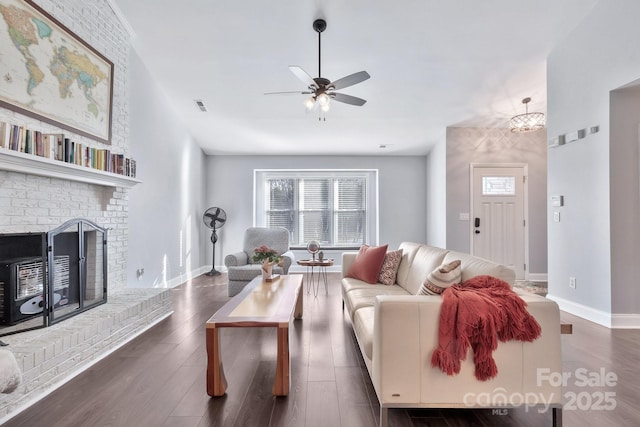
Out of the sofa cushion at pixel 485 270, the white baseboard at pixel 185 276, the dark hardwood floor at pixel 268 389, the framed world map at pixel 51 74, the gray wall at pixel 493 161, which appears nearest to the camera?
the dark hardwood floor at pixel 268 389

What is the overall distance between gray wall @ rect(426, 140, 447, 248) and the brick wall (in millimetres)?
4696

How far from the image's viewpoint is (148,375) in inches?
87.3

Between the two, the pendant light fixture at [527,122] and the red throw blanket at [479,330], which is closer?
the red throw blanket at [479,330]

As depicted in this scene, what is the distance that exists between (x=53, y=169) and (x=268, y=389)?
223cm

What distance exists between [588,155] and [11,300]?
5.20 m

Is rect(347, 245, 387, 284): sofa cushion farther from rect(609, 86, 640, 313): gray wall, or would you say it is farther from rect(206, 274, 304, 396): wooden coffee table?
rect(609, 86, 640, 313): gray wall

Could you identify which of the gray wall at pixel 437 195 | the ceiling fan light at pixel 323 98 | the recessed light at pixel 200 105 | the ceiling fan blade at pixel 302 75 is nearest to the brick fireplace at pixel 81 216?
the recessed light at pixel 200 105

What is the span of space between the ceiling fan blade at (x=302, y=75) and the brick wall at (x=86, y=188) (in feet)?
6.54

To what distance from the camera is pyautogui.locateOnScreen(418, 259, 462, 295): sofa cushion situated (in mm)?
1816

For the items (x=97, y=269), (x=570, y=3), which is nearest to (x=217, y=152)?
(x=97, y=269)

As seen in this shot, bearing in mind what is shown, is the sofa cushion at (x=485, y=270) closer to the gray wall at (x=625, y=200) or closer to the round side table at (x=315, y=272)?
the gray wall at (x=625, y=200)

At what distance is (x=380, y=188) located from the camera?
6.68m

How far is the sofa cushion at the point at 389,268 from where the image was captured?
10.8 ft

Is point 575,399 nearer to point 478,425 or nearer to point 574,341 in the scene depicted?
point 478,425
